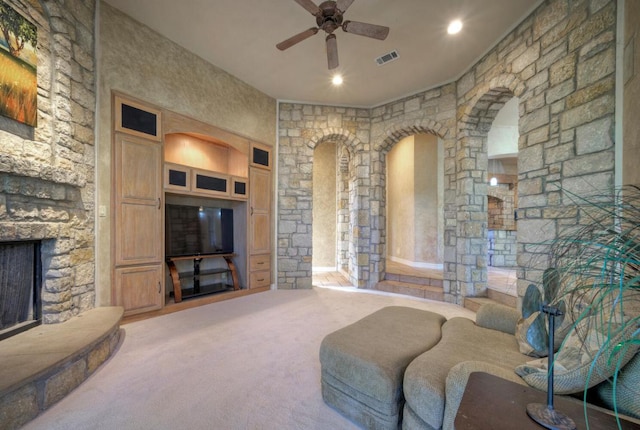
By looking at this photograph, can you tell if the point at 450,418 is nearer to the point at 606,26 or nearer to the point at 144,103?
the point at 606,26

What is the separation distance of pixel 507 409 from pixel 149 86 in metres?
3.94

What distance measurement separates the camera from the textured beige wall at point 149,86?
265 centimetres

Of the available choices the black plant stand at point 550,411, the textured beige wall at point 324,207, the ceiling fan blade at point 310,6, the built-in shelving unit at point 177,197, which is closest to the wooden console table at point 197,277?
the built-in shelving unit at point 177,197

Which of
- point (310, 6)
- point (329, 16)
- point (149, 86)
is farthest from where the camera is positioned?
point (149, 86)

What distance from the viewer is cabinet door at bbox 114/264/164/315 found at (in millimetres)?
2742

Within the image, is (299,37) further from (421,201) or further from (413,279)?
(421,201)

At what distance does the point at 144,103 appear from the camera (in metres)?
2.98

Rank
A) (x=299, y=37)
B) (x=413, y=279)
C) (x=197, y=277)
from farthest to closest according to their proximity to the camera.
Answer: (x=413, y=279) → (x=197, y=277) → (x=299, y=37)

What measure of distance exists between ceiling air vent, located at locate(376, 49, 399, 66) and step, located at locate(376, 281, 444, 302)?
3.31 m

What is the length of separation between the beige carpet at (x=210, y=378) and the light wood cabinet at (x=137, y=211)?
0.36 meters

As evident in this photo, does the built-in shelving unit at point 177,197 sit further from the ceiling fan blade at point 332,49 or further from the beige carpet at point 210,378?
the ceiling fan blade at point 332,49

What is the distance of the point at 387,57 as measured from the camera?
3.40 metres

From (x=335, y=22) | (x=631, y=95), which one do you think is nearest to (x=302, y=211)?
(x=335, y=22)

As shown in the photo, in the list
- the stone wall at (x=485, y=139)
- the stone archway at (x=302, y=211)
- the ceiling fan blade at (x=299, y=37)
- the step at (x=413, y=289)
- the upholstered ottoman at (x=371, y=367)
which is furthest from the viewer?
the stone archway at (x=302, y=211)
